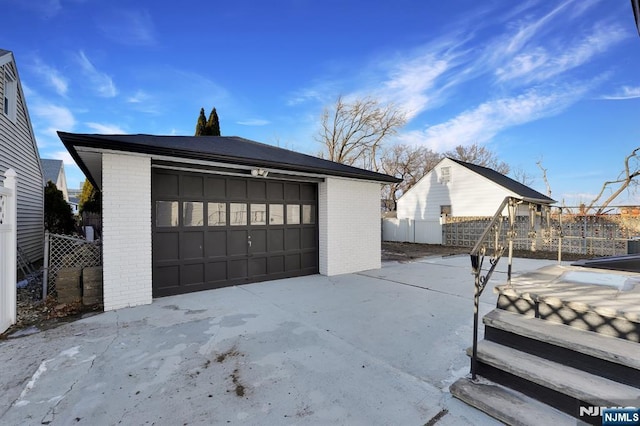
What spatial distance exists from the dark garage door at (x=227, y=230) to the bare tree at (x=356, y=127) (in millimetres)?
15515

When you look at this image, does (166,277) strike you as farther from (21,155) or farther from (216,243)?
(21,155)

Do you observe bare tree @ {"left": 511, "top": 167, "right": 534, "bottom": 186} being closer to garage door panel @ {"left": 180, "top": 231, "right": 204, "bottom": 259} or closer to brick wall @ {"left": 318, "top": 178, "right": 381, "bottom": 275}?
brick wall @ {"left": 318, "top": 178, "right": 381, "bottom": 275}

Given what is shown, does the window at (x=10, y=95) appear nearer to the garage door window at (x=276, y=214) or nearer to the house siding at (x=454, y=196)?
the garage door window at (x=276, y=214)

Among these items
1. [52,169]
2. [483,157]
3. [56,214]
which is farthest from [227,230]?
[483,157]

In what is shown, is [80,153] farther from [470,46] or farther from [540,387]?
[470,46]

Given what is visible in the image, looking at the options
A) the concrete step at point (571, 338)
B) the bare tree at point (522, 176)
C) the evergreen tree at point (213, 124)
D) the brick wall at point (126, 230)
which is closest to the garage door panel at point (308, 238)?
the brick wall at point (126, 230)

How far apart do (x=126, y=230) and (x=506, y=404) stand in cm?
502

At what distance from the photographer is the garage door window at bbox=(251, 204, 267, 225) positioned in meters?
5.96

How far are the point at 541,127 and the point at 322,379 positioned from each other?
16.1m

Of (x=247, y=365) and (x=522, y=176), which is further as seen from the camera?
(x=522, y=176)

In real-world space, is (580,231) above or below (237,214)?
below

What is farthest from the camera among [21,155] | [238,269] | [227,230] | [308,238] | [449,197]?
[449,197]

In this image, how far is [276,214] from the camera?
627cm

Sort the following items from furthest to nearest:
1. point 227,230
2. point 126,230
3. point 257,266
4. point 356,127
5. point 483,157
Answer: point 483,157
point 356,127
point 257,266
point 227,230
point 126,230
